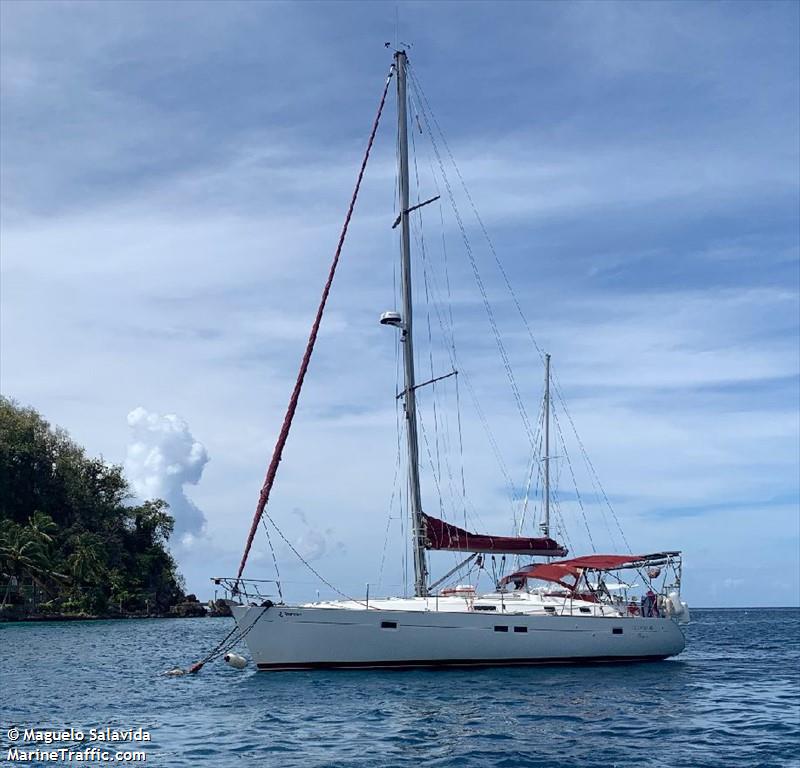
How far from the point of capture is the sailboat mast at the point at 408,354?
33.2m

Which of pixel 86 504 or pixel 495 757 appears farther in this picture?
pixel 86 504

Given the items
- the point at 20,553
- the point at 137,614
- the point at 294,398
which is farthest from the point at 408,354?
the point at 137,614

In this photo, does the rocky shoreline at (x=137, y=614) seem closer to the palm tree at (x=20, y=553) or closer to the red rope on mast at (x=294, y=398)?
the palm tree at (x=20, y=553)

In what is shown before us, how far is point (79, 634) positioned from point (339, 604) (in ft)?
104

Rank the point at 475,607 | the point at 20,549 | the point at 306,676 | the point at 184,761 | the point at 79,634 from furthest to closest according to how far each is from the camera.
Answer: the point at 20,549 → the point at 79,634 → the point at 475,607 → the point at 306,676 → the point at 184,761

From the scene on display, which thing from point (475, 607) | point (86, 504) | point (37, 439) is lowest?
point (475, 607)

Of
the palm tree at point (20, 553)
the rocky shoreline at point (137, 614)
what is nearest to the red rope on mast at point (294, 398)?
the rocky shoreline at point (137, 614)

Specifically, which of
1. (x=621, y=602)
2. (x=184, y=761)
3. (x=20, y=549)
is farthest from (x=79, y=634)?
(x=184, y=761)

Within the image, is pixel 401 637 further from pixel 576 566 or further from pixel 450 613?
pixel 576 566

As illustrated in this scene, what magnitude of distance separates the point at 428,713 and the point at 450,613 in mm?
7462

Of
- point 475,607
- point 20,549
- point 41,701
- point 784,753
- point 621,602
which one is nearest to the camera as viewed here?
point 784,753

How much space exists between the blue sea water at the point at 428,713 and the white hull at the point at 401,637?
59cm

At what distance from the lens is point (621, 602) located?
3572 centimetres

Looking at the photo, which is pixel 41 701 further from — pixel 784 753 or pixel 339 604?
pixel 784 753
